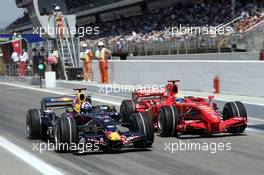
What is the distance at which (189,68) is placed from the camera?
20.1 m

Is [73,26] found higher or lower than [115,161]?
higher

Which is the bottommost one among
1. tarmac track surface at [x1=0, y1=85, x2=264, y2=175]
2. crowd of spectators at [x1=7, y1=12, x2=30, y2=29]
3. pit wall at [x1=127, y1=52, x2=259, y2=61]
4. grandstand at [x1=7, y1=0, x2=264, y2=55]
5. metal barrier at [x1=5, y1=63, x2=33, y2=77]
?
tarmac track surface at [x1=0, y1=85, x2=264, y2=175]

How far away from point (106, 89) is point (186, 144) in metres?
13.0

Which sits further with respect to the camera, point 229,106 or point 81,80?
point 81,80

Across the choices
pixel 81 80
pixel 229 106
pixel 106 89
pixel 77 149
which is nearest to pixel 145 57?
pixel 81 80

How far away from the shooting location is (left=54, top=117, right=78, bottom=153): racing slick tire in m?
9.09

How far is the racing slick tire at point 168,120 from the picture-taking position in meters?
10.8

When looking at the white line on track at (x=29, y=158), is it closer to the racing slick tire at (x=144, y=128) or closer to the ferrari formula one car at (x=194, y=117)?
the racing slick tire at (x=144, y=128)

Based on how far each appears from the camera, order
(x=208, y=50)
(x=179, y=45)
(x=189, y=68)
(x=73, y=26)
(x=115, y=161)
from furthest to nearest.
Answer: (x=73, y=26)
(x=179, y=45)
(x=208, y=50)
(x=189, y=68)
(x=115, y=161)

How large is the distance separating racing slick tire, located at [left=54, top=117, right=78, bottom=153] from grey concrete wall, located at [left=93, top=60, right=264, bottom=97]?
333 inches

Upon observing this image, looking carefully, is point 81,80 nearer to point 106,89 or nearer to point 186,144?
point 106,89

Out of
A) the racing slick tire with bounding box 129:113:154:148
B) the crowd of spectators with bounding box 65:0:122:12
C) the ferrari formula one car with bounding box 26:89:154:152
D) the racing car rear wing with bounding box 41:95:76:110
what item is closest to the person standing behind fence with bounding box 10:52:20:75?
the crowd of spectators with bounding box 65:0:122:12

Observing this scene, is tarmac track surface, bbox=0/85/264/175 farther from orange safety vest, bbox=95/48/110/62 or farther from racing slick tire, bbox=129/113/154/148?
orange safety vest, bbox=95/48/110/62

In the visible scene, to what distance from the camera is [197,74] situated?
1966 cm
